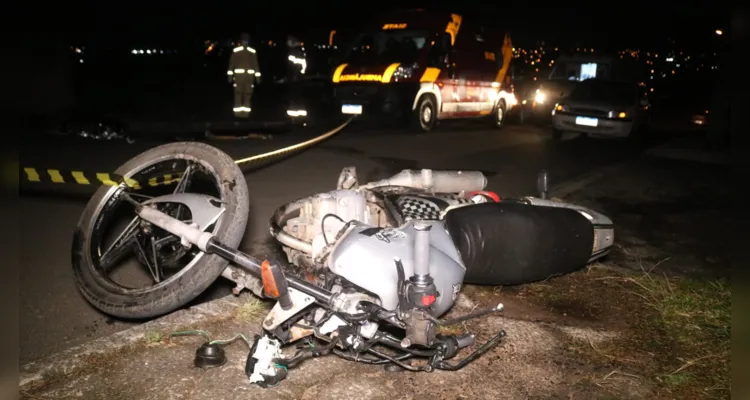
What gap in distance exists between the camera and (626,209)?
25.2ft

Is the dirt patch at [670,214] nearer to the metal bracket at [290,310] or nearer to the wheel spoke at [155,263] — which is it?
the metal bracket at [290,310]

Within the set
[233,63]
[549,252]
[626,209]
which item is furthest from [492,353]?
[233,63]

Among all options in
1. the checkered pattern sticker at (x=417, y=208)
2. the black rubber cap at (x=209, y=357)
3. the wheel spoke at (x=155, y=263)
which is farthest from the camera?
the checkered pattern sticker at (x=417, y=208)

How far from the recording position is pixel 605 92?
14.1 m

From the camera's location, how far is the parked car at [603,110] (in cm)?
1337

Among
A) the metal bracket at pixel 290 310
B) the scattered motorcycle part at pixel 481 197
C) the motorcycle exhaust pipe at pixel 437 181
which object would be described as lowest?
the metal bracket at pixel 290 310

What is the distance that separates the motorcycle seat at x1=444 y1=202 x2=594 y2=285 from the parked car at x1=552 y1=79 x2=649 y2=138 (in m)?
10.2

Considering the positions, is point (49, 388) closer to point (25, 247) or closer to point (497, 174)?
point (25, 247)

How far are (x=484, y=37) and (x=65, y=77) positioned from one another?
1117 cm

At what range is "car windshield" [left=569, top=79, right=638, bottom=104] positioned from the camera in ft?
45.2

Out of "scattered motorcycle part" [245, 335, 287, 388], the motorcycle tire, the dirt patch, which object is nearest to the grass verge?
the dirt patch

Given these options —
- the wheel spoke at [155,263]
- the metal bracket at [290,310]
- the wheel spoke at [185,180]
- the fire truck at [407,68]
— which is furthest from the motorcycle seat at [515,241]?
the fire truck at [407,68]

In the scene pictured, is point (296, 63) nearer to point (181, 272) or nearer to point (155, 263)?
point (155, 263)

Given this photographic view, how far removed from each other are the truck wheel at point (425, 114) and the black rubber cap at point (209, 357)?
11.2 meters
